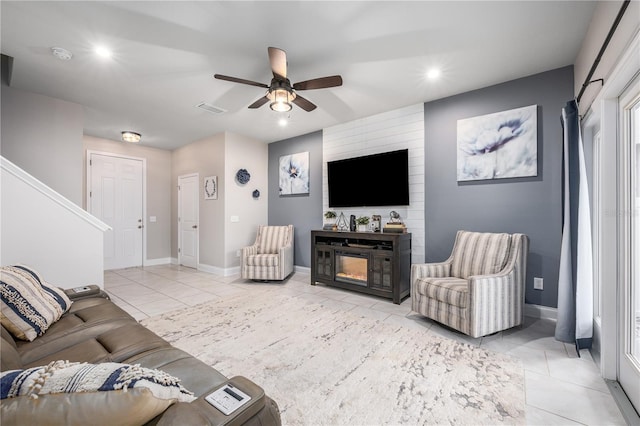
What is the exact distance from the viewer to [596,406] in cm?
160

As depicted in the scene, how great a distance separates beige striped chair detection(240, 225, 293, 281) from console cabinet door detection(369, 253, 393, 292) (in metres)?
1.60

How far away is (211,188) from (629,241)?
17.8 ft

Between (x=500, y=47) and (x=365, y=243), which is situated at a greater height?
(x=500, y=47)

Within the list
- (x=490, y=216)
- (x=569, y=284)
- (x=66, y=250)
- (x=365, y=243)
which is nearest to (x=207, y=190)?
(x=66, y=250)

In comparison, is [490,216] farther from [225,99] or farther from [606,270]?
[225,99]

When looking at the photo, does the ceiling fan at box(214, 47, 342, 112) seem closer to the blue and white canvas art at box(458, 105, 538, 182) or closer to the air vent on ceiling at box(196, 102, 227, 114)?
the air vent on ceiling at box(196, 102, 227, 114)

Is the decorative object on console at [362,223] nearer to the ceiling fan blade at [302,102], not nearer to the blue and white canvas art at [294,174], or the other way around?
the blue and white canvas art at [294,174]

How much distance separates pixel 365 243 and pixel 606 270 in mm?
2433

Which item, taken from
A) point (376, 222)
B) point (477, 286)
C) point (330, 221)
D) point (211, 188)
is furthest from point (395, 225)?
point (211, 188)

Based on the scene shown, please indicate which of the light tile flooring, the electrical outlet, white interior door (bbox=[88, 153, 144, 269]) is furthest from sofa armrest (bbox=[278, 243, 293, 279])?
white interior door (bbox=[88, 153, 144, 269])

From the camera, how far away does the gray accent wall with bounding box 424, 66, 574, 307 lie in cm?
290

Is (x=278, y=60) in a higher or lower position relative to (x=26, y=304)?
higher

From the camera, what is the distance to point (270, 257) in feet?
14.8

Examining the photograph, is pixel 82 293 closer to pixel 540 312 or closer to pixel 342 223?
pixel 342 223
